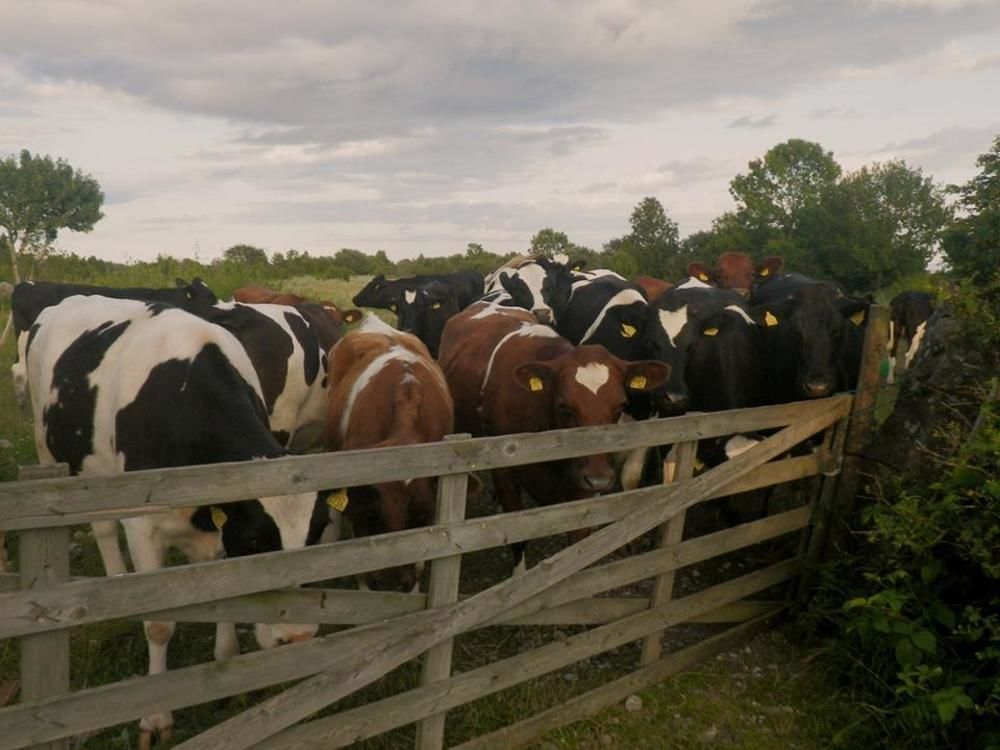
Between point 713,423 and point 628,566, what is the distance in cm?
99

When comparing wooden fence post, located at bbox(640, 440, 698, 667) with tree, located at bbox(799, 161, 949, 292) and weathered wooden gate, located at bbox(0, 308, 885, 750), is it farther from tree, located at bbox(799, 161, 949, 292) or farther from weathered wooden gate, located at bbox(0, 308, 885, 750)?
tree, located at bbox(799, 161, 949, 292)

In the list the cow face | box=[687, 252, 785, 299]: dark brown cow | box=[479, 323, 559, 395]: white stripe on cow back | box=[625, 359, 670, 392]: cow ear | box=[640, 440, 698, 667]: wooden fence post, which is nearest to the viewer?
box=[640, 440, 698, 667]: wooden fence post

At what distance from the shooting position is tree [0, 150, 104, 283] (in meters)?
48.7

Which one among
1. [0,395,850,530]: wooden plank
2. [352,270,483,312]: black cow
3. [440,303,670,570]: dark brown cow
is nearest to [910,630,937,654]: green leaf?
[0,395,850,530]: wooden plank

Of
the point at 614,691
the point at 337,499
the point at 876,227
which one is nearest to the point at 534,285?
the point at 614,691

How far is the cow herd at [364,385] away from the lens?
421 centimetres

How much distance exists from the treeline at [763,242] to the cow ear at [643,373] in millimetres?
20685

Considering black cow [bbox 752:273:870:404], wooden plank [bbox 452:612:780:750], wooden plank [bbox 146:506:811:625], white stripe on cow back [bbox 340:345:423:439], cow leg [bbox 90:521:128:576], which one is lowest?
wooden plank [bbox 452:612:780:750]

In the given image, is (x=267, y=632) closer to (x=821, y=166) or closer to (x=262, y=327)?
(x=262, y=327)

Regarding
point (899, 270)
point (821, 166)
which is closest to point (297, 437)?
point (899, 270)

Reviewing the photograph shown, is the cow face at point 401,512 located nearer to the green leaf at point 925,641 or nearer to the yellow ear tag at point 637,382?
the yellow ear tag at point 637,382

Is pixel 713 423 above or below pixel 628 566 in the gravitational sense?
above

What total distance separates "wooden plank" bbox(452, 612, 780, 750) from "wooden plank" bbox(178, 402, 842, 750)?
0.78 metres

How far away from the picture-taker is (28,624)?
2484mm
